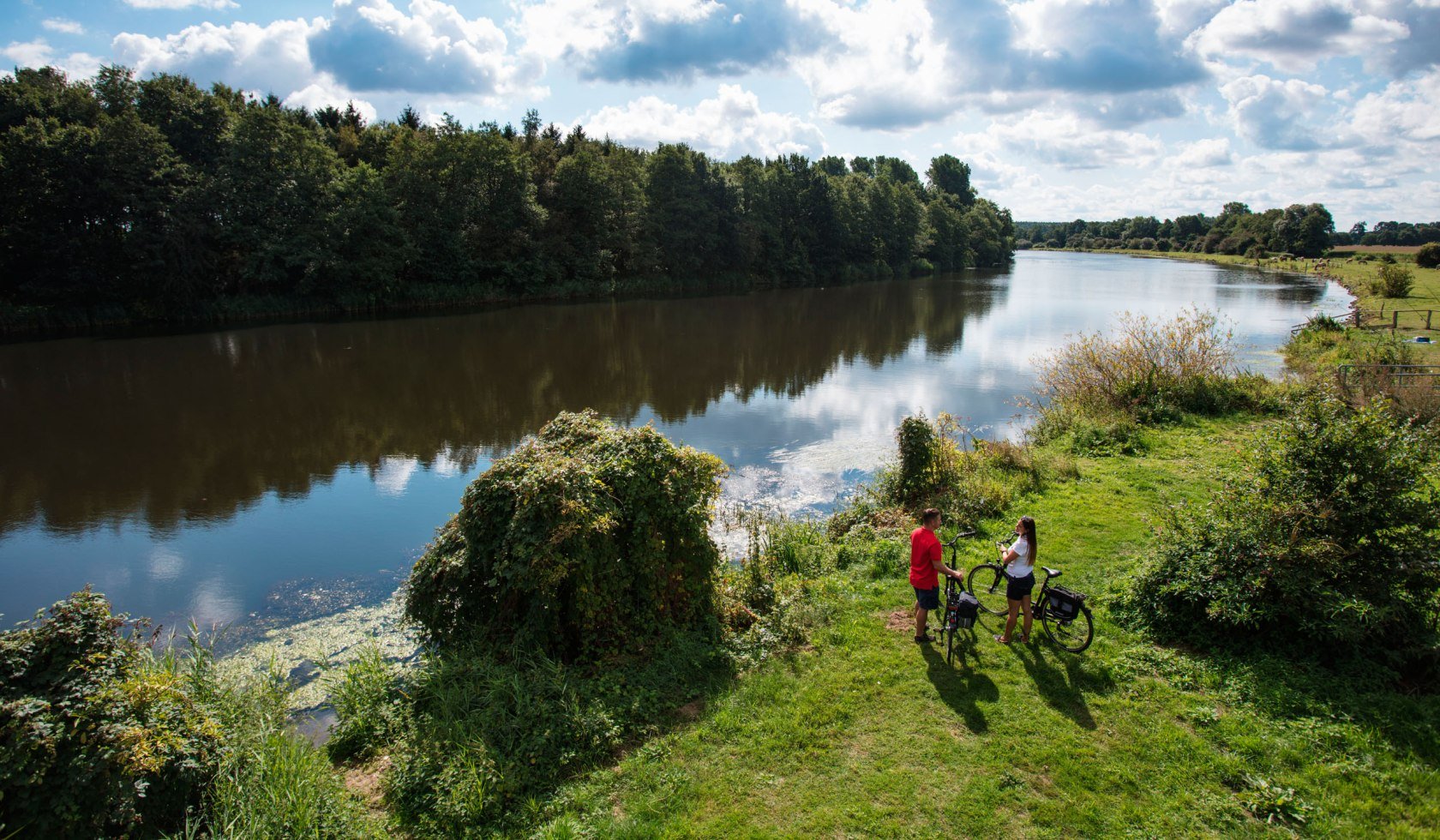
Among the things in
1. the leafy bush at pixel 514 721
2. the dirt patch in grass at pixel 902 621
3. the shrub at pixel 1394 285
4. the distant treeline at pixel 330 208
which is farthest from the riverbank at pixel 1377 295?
the distant treeline at pixel 330 208

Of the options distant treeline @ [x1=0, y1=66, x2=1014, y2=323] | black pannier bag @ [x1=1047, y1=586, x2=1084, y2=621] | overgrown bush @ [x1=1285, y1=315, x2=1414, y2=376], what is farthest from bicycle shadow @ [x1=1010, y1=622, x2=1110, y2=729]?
distant treeline @ [x1=0, y1=66, x2=1014, y2=323]

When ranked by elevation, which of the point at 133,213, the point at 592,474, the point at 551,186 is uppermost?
the point at 551,186

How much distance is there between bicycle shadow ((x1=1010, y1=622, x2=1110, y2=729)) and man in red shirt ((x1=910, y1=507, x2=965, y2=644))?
960mm

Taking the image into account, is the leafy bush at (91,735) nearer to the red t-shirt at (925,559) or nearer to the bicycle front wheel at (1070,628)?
the red t-shirt at (925,559)

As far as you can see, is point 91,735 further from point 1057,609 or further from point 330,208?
point 330,208

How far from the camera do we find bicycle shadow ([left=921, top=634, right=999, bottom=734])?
6578 mm

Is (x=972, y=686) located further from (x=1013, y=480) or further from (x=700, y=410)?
(x=700, y=410)

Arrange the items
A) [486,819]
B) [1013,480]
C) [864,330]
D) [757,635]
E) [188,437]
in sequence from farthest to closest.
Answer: [864,330] < [188,437] < [1013,480] < [757,635] < [486,819]

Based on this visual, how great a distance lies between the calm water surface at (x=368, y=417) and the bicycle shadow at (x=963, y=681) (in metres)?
5.91

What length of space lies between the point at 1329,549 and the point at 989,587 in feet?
11.1

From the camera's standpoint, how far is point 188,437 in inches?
717

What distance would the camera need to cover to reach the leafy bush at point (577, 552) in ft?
24.0

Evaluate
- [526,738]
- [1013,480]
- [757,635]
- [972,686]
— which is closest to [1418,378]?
[1013,480]

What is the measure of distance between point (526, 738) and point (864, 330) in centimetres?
3281
